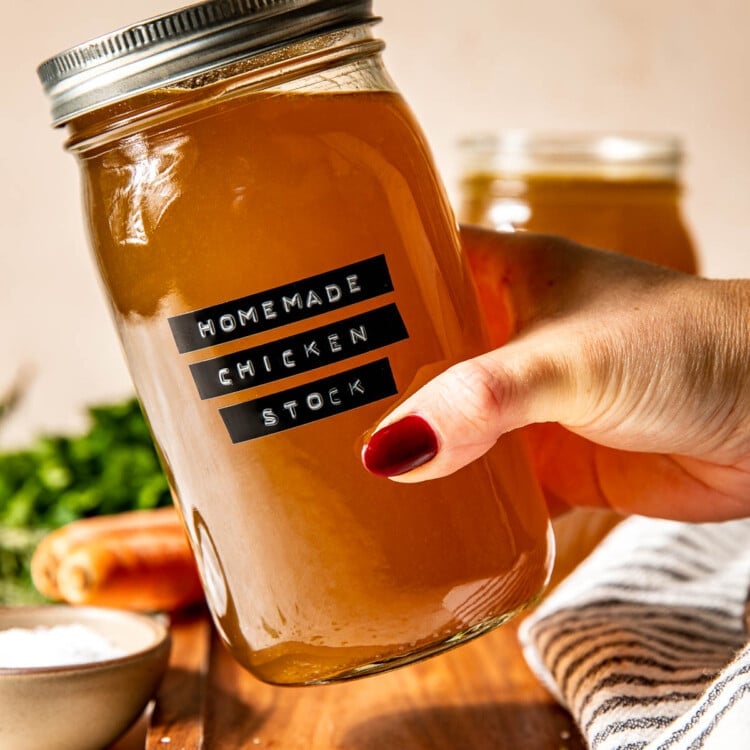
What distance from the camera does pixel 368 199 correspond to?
585 mm

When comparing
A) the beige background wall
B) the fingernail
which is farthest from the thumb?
the beige background wall

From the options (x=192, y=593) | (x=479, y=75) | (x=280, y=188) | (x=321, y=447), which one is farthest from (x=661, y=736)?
(x=479, y=75)

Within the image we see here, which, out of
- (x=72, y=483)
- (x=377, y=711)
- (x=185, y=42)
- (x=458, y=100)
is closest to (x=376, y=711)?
(x=377, y=711)

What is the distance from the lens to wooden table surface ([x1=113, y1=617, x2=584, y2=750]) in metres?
0.73

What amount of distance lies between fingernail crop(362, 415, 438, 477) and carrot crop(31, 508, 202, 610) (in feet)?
1.80

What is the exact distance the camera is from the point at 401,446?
0.56m

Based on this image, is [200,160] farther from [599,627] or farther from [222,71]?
[599,627]

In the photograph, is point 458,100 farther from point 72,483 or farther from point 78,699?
point 78,699

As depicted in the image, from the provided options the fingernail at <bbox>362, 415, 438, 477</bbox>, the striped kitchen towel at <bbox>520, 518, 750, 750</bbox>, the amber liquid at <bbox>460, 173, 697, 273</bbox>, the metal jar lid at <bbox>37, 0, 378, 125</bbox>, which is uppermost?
the metal jar lid at <bbox>37, 0, 378, 125</bbox>

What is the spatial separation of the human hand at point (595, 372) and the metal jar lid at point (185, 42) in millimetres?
192

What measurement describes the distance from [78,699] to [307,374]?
28 cm

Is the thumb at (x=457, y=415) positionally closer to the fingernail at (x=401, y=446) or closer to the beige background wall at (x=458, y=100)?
the fingernail at (x=401, y=446)

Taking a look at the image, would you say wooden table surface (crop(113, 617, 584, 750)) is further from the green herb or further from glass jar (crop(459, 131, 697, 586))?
the green herb

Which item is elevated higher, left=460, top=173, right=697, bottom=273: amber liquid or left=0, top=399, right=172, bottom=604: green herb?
left=460, top=173, right=697, bottom=273: amber liquid
